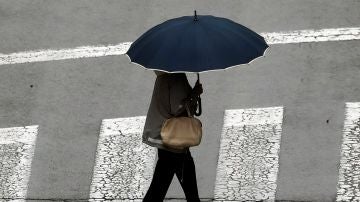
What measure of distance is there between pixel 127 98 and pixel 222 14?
2030 millimetres

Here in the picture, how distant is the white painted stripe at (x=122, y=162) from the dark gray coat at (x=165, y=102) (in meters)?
1.48

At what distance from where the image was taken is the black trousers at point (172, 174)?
26.1 ft

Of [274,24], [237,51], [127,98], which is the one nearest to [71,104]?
[127,98]

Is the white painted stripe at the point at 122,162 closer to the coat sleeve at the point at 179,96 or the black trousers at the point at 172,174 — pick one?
the black trousers at the point at 172,174

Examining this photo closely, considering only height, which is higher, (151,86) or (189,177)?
(151,86)

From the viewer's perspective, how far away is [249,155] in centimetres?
941

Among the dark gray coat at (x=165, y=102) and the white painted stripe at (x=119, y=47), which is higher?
the white painted stripe at (x=119, y=47)

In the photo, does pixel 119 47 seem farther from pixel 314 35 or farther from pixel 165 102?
pixel 165 102

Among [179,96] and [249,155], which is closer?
[179,96]

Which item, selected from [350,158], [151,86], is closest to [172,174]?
[350,158]

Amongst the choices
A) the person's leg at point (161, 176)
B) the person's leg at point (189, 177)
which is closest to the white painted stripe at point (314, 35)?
the person's leg at point (189, 177)

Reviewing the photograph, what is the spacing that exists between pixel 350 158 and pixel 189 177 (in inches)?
78.8

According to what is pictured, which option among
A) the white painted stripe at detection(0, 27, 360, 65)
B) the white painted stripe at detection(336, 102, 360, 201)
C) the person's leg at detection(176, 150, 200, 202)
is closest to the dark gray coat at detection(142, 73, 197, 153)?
the person's leg at detection(176, 150, 200, 202)

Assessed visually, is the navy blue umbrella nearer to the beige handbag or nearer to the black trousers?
the beige handbag
